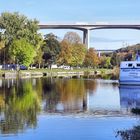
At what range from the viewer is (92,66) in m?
172

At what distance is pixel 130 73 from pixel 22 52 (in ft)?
148

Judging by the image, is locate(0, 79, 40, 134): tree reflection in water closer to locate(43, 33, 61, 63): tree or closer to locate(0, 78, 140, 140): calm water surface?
locate(0, 78, 140, 140): calm water surface

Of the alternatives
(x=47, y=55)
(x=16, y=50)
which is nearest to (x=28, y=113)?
(x=16, y=50)

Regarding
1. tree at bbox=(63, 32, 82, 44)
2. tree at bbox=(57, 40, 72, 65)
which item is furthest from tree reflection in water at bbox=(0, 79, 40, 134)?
tree at bbox=(63, 32, 82, 44)

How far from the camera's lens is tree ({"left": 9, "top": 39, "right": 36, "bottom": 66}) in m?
110

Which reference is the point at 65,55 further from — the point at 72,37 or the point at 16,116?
the point at 16,116

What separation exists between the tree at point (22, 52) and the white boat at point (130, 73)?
41732 millimetres

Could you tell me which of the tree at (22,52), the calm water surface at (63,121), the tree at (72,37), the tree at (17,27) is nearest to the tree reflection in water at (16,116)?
the calm water surface at (63,121)

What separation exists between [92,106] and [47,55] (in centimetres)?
10348

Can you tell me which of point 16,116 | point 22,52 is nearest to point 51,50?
point 22,52

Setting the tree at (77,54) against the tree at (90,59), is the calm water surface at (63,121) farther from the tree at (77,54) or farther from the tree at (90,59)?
the tree at (90,59)

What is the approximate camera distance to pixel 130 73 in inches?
2758

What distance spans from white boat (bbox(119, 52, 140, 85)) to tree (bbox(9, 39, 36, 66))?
Result: 41732 mm

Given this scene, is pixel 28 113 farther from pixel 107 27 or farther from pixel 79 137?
pixel 107 27
